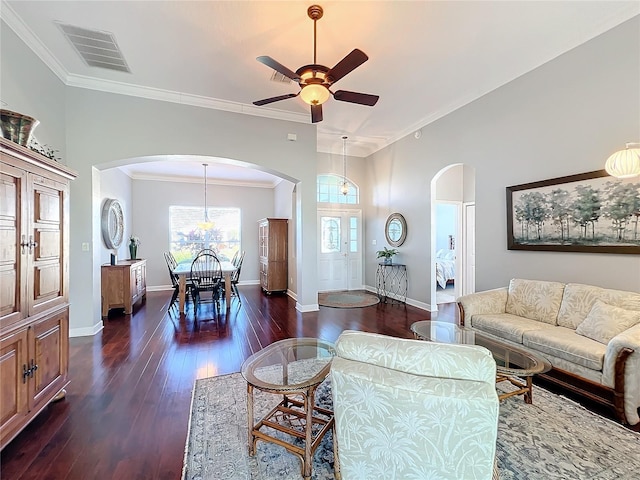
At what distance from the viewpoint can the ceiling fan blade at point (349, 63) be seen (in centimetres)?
235

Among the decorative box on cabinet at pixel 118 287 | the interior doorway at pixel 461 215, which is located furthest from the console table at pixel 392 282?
the decorative box on cabinet at pixel 118 287

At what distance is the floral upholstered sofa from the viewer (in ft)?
7.04

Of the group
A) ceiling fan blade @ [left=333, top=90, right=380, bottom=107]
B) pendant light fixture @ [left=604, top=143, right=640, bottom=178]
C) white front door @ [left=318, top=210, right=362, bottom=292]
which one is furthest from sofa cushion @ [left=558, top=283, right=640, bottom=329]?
white front door @ [left=318, top=210, right=362, bottom=292]

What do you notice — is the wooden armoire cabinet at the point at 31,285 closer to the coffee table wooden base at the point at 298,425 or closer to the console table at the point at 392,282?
the coffee table wooden base at the point at 298,425

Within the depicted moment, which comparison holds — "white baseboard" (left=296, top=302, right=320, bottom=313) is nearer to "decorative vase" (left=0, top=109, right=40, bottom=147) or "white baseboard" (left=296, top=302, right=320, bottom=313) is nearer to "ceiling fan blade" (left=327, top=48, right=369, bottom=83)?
"ceiling fan blade" (left=327, top=48, right=369, bottom=83)

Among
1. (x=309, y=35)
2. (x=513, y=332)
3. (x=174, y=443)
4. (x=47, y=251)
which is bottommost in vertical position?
(x=174, y=443)

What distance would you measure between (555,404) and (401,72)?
378 cm

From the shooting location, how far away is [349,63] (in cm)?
245

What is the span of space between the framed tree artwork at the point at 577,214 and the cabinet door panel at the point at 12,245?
4.83 metres

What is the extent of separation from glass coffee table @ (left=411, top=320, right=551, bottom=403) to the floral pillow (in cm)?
69

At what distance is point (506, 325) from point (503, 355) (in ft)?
2.42

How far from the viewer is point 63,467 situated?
1734 mm

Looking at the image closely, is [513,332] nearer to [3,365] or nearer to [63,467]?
[63,467]

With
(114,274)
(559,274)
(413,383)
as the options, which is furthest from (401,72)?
(114,274)
